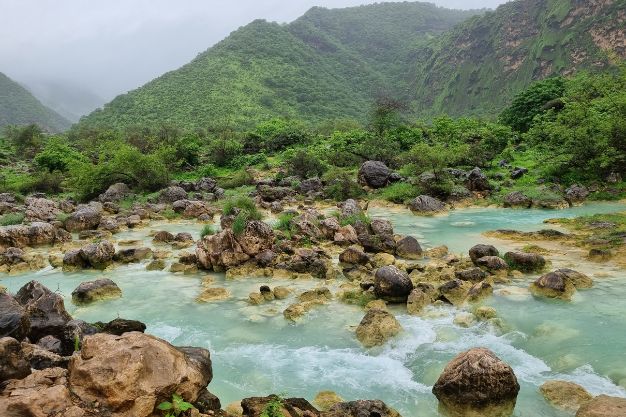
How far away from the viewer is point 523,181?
32.9 meters

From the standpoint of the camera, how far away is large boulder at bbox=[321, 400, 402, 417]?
719 centimetres

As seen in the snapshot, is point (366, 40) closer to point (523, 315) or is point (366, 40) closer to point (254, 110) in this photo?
point (254, 110)

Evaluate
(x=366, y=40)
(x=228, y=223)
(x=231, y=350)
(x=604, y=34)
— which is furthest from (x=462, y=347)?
(x=366, y=40)

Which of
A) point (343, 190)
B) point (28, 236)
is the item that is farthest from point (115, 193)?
point (343, 190)

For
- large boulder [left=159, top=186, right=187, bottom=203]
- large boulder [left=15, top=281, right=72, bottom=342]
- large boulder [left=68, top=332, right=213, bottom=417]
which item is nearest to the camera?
large boulder [left=68, top=332, right=213, bottom=417]

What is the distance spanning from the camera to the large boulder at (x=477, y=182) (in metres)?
32.2

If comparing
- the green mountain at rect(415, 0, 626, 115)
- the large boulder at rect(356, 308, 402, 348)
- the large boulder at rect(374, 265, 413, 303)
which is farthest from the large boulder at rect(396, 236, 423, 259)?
the green mountain at rect(415, 0, 626, 115)

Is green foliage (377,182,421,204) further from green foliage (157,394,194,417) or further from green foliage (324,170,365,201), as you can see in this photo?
green foliage (157,394,194,417)

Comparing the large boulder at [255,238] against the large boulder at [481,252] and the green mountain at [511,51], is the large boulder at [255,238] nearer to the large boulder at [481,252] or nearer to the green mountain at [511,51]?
the large boulder at [481,252]

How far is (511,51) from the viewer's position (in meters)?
130

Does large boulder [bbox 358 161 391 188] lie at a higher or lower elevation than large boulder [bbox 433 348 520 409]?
higher

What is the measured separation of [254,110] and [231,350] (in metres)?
82.0

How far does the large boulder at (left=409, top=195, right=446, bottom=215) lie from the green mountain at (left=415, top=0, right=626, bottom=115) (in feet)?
Answer: 268

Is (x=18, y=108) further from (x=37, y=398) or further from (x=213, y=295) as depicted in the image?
(x=37, y=398)
